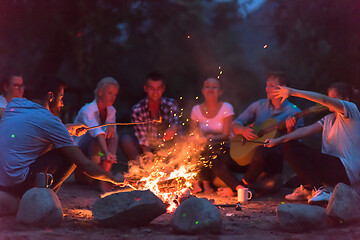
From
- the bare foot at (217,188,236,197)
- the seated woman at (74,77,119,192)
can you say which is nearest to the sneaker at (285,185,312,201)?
the bare foot at (217,188,236,197)

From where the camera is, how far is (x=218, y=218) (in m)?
4.24

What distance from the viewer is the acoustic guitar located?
7.02 meters

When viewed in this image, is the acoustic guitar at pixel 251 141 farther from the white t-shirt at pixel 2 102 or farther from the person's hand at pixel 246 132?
the white t-shirt at pixel 2 102

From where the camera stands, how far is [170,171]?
637 centimetres

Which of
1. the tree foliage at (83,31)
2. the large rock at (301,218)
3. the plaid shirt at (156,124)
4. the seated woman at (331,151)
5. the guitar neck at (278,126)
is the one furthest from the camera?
the tree foliage at (83,31)

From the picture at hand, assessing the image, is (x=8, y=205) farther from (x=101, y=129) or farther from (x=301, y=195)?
(x=301, y=195)

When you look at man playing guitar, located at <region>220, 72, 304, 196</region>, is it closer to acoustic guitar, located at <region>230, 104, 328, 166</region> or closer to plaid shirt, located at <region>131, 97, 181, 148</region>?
acoustic guitar, located at <region>230, 104, 328, 166</region>

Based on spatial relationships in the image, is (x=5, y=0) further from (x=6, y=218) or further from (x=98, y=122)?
(x=6, y=218)

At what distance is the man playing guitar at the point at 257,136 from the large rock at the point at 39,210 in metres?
3.24

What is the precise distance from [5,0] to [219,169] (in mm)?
7881

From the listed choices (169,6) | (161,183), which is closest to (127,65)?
(169,6)

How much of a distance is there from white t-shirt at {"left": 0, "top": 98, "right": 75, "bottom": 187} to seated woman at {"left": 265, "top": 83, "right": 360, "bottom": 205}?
9.37 ft

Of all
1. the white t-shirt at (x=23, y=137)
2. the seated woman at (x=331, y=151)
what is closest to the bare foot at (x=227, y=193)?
the seated woman at (x=331, y=151)

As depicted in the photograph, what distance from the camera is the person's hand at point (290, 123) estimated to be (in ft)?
22.1
